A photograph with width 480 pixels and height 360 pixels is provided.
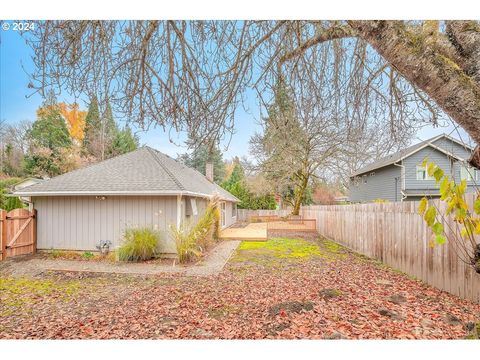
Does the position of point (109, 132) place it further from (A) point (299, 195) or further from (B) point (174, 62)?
(A) point (299, 195)

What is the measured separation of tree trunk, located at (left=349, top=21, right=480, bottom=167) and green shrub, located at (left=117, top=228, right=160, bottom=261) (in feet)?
17.1

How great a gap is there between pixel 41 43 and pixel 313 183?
12218 mm

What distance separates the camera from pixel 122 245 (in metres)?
5.77

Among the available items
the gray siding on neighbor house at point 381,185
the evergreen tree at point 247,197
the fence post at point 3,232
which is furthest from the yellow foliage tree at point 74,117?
the evergreen tree at point 247,197

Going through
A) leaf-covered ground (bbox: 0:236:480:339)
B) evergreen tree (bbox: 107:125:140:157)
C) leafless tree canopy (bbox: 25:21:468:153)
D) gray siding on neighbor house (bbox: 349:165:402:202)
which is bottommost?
leaf-covered ground (bbox: 0:236:480:339)

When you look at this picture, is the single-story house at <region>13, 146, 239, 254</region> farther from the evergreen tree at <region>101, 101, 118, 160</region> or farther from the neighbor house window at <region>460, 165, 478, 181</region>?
the neighbor house window at <region>460, 165, 478, 181</region>

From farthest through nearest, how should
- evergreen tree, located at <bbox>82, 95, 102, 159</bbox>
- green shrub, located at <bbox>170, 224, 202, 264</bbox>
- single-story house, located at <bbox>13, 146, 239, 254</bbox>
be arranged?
single-story house, located at <bbox>13, 146, 239, 254</bbox> < green shrub, located at <bbox>170, 224, 202, 264</bbox> < evergreen tree, located at <bbox>82, 95, 102, 159</bbox>

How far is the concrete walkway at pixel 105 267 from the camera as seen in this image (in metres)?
4.67

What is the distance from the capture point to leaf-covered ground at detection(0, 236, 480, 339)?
7.26 ft

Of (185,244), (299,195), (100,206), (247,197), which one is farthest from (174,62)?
(247,197)

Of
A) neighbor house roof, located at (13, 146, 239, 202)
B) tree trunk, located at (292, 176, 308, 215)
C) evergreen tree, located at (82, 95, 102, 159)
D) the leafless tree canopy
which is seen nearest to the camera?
the leafless tree canopy

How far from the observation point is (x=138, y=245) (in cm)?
559

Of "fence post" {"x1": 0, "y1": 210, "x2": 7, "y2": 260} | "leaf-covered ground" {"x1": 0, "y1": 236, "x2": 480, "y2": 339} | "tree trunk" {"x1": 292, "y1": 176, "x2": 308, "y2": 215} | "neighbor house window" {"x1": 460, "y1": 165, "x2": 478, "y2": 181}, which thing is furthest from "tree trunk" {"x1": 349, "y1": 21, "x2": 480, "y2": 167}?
"tree trunk" {"x1": 292, "y1": 176, "x2": 308, "y2": 215}

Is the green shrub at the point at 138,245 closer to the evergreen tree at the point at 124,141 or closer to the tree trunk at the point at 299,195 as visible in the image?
the evergreen tree at the point at 124,141
